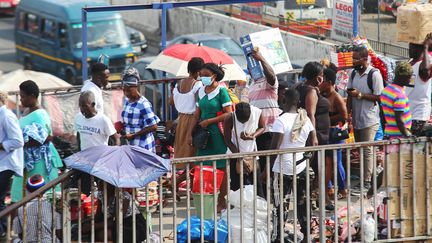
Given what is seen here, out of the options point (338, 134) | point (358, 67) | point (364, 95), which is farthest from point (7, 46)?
point (338, 134)

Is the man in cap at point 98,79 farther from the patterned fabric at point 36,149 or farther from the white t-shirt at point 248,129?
the white t-shirt at point 248,129

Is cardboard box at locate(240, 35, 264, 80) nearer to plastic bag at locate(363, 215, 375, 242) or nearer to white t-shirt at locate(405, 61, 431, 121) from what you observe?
white t-shirt at locate(405, 61, 431, 121)

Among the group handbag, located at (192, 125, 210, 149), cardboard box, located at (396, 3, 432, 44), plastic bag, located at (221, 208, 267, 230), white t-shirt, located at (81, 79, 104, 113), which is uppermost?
cardboard box, located at (396, 3, 432, 44)

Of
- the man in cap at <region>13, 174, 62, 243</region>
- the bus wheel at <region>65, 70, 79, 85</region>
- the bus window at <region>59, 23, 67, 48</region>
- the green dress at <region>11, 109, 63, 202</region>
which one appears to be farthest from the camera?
the bus window at <region>59, 23, 67, 48</region>

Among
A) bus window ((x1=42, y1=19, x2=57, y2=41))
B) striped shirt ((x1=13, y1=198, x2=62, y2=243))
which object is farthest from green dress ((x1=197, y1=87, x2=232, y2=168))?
bus window ((x1=42, y1=19, x2=57, y2=41))

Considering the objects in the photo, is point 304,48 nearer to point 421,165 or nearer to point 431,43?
point 431,43

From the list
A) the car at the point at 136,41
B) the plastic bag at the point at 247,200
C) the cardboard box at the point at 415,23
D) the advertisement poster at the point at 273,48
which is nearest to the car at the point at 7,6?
the car at the point at 136,41

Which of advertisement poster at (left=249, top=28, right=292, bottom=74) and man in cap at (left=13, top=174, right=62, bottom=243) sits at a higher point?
advertisement poster at (left=249, top=28, right=292, bottom=74)

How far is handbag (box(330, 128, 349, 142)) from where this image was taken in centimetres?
1199

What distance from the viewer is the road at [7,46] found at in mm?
30922

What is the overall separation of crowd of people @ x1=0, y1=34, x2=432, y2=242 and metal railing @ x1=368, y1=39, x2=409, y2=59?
32.6 feet

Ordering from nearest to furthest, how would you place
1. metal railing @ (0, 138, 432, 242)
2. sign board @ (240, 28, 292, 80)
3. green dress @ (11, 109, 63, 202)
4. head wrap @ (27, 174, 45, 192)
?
metal railing @ (0, 138, 432, 242) → head wrap @ (27, 174, 45, 192) → green dress @ (11, 109, 63, 202) → sign board @ (240, 28, 292, 80)

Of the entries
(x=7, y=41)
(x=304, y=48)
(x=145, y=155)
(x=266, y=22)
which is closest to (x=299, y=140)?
(x=145, y=155)

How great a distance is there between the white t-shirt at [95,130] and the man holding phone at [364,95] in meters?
2.87
